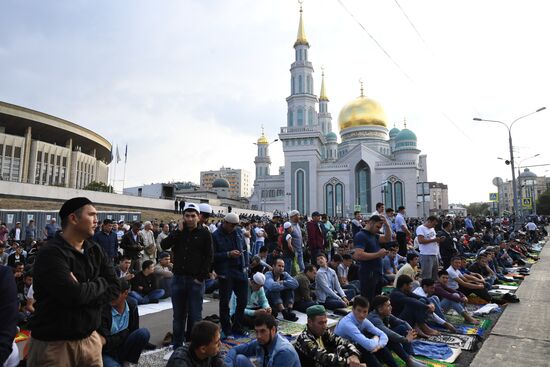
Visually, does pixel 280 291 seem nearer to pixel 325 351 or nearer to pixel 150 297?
pixel 150 297

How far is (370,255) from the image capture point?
5.41 metres

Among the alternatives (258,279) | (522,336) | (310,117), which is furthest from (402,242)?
(310,117)

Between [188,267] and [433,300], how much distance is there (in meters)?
3.97

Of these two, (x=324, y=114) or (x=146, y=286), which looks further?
(x=324, y=114)

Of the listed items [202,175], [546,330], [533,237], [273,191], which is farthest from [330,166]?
[202,175]

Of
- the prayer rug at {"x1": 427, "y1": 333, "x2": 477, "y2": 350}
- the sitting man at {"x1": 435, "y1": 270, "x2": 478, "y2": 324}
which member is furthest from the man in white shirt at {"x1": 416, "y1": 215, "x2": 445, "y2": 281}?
the prayer rug at {"x1": 427, "y1": 333, "x2": 477, "y2": 350}

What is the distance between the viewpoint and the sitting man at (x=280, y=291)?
6172 mm

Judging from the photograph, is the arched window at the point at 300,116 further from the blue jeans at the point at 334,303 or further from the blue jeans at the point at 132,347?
the blue jeans at the point at 132,347

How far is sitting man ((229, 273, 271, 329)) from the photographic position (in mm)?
5555

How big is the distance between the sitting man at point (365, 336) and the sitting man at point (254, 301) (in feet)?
5.55

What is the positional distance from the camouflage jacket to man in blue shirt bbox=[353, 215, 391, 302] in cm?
176

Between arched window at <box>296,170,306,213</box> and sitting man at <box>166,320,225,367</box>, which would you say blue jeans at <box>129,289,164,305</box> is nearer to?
sitting man at <box>166,320,225,367</box>

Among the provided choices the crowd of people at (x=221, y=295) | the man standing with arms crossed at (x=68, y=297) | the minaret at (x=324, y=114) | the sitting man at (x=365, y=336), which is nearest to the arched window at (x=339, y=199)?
the minaret at (x=324, y=114)

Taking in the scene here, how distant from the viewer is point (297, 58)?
51.2m
